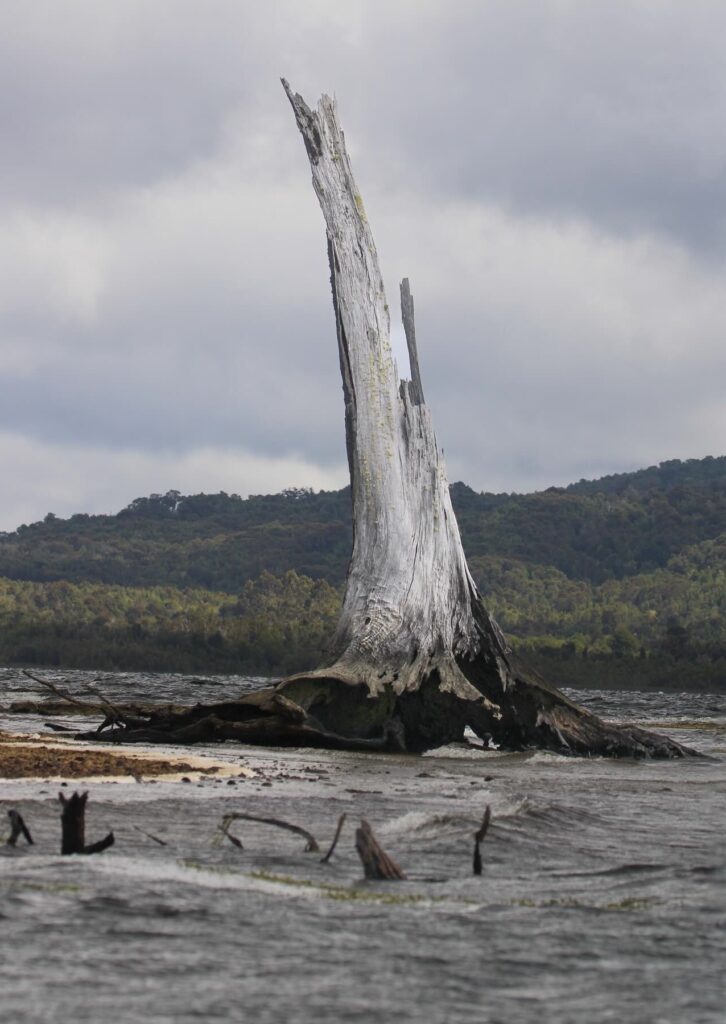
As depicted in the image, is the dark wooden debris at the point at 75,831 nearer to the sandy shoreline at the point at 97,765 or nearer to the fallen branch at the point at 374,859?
the fallen branch at the point at 374,859

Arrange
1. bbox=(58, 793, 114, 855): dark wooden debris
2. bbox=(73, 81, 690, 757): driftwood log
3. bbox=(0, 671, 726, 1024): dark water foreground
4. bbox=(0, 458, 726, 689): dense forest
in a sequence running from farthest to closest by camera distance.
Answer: bbox=(0, 458, 726, 689): dense forest, bbox=(73, 81, 690, 757): driftwood log, bbox=(58, 793, 114, 855): dark wooden debris, bbox=(0, 671, 726, 1024): dark water foreground

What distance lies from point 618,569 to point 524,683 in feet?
360

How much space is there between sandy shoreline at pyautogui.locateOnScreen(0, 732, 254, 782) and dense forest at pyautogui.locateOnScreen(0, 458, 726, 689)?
59474 millimetres

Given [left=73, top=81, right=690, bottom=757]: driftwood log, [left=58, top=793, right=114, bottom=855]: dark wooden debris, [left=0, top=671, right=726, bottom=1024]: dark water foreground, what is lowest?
[left=0, top=671, right=726, bottom=1024]: dark water foreground

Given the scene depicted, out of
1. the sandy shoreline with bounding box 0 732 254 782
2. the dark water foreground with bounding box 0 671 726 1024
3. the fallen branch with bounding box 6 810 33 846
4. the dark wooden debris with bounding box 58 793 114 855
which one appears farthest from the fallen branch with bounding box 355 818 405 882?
the sandy shoreline with bounding box 0 732 254 782

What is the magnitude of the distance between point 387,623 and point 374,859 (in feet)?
42.6

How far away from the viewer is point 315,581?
12050 cm

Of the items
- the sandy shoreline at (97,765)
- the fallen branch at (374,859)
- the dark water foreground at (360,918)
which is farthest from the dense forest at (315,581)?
the fallen branch at (374,859)

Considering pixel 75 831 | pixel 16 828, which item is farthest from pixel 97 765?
pixel 75 831

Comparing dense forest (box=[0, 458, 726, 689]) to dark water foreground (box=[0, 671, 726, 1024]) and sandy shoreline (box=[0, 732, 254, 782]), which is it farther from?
dark water foreground (box=[0, 671, 726, 1024])

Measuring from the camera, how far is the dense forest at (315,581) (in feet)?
271

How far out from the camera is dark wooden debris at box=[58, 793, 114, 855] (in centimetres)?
655

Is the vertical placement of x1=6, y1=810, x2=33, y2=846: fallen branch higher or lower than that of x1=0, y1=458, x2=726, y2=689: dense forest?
lower

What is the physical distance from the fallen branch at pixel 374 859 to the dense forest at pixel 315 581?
65.9m
